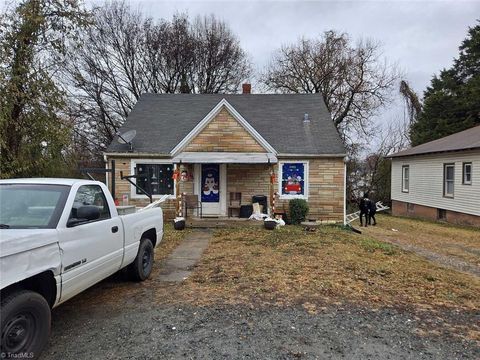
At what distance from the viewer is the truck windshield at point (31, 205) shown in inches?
155

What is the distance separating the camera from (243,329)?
4.27 meters

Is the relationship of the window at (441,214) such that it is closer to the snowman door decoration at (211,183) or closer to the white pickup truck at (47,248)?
the snowman door decoration at (211,183)

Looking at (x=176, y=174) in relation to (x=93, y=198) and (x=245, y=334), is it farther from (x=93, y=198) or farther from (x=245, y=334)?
(x=245, y=334)

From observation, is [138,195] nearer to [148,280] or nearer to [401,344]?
[148,280]

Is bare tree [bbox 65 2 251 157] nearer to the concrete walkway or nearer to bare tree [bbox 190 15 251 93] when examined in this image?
bare tree [bbox 190 15 251 93]

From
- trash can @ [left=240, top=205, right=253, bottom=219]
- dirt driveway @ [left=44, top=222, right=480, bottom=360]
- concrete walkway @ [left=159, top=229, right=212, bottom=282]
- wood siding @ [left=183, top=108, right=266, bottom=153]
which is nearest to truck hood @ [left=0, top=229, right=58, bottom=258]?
dirt driveway @ [left=44, top=222, right=480, bottom=360]

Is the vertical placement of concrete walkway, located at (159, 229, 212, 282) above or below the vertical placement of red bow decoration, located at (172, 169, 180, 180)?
below

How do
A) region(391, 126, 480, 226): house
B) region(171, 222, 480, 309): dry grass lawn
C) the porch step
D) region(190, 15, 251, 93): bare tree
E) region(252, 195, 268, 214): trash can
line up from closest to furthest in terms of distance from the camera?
1. region(171, 222, 480, 309): dry grass lawn
2. the porch step
3. region(252, 195, 268, 214): trash can
4. region(391, 126, 480, 226): house
5. region(190, 15, 251, 93): bare tree

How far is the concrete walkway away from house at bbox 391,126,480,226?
1362cm

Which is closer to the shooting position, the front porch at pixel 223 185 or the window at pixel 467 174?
the front porch at pixel 223 185

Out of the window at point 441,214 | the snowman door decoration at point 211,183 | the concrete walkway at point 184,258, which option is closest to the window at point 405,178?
the window at point 441,214

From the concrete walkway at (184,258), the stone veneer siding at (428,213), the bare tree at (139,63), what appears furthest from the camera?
the bare tree at (139,63)

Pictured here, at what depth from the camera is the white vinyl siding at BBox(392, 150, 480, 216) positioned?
58.1ft

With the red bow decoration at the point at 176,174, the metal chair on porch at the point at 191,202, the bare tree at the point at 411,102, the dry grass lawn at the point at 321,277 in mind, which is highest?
the bare tree at the point at 411,102
